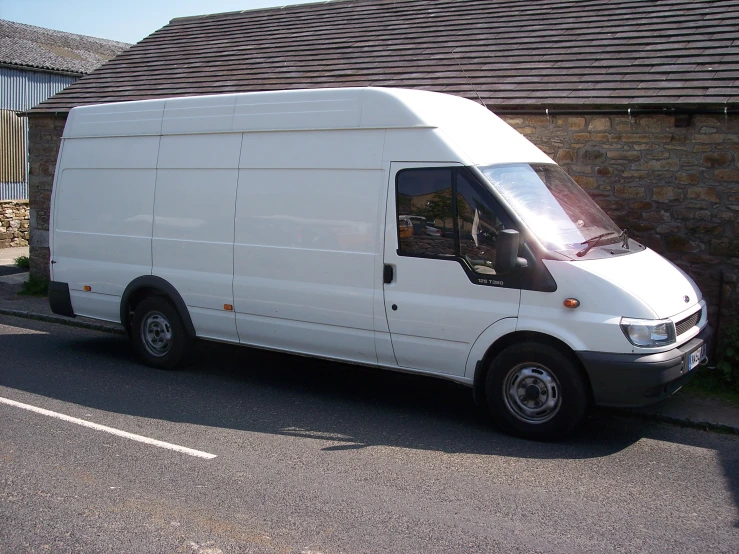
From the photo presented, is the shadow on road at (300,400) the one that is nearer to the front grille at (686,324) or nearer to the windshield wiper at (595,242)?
the front grille at (686,324)

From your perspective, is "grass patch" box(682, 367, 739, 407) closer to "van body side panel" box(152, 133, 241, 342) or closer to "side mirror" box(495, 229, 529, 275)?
"side mirror" box(495, 229, 529, 275)

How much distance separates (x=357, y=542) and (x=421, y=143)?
3.47 metres

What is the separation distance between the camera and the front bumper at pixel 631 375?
5820 mm

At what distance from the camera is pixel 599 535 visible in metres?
4.50

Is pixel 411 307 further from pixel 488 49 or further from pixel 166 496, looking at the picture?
pixel 488 49

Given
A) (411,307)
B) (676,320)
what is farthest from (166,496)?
(676,320)

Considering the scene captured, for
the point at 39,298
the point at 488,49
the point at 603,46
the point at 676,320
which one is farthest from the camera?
the point at 39,298

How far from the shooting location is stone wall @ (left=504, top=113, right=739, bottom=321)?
28.1 ft

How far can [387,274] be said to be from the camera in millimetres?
6734

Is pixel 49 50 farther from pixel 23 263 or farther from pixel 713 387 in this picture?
pixel 713 387

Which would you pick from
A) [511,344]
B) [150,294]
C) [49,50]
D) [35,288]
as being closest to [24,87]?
[49,50]

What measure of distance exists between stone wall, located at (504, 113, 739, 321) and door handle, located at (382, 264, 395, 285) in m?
3.71

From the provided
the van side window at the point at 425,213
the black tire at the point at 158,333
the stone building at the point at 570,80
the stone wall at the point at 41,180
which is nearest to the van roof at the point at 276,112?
the van side window at the point at 425,213

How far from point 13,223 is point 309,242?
15348 millimetres
